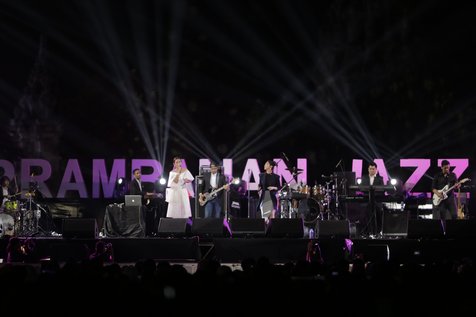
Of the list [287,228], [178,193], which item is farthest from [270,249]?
[178,193]

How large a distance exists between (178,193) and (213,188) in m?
1.10

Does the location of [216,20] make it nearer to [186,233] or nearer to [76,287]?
[186,233]

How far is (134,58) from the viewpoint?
24.1 metres

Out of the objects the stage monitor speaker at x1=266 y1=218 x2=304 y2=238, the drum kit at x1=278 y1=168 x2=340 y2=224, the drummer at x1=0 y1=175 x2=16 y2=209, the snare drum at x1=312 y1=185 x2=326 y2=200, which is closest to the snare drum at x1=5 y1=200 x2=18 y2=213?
the drummer at x1=0 y1=175 x2=16 y2=209

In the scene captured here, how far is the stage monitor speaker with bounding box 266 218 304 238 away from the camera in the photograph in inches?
588

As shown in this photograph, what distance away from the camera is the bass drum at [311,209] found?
17531mm

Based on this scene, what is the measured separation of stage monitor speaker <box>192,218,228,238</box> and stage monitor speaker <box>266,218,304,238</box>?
49.6 inches

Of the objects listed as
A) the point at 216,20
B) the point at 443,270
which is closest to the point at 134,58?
the point at 216,20

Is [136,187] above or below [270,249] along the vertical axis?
above

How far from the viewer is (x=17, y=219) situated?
57.2 feet

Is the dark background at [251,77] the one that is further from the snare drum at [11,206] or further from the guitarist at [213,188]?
the snare drum at [11,206]

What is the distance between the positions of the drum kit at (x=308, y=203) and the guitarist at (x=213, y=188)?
62.4 inches

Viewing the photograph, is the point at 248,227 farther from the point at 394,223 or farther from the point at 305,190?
the point at 394,223

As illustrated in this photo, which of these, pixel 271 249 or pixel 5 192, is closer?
pixel 271 249
